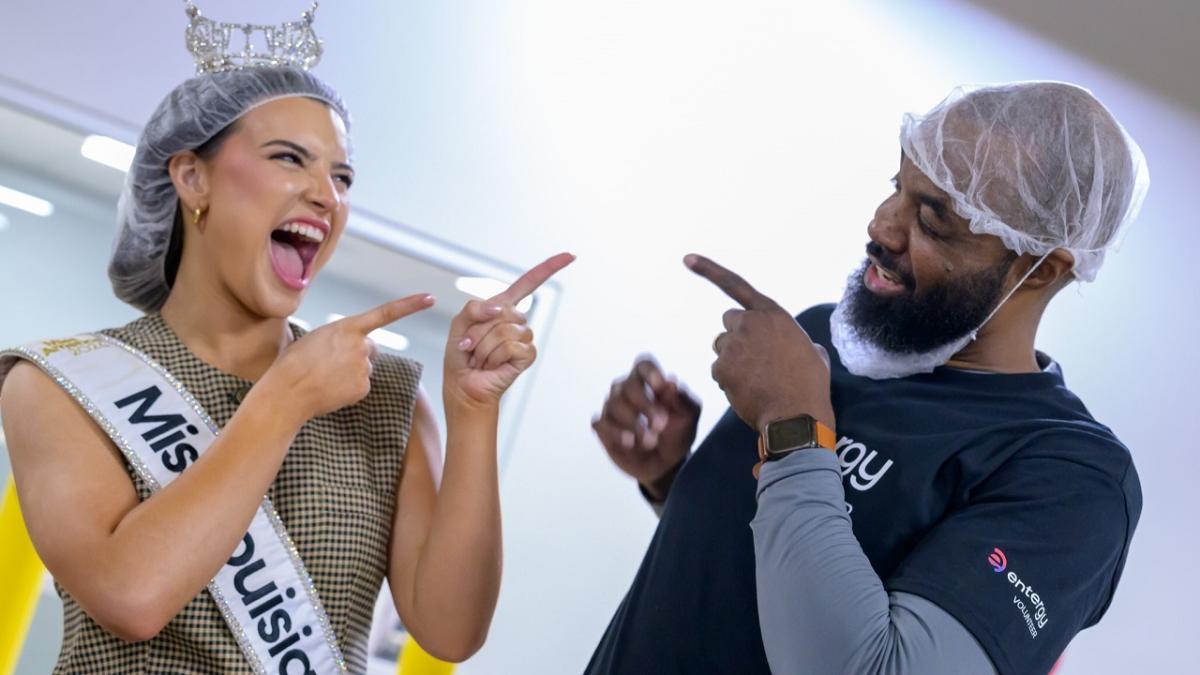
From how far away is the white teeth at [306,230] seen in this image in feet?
5.46

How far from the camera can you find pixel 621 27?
10.3 ft

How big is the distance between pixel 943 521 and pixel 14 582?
6.42 ft

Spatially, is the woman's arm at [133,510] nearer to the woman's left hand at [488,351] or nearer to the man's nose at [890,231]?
the woman's left hand at [488,351]

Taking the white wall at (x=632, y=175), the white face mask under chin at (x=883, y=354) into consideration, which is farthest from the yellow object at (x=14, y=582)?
the white face mask under chin at (x=883, y=354)

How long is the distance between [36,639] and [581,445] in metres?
1.27

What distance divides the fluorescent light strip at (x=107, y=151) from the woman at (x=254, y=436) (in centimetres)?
95

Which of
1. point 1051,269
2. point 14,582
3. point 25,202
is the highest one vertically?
point 1051,269

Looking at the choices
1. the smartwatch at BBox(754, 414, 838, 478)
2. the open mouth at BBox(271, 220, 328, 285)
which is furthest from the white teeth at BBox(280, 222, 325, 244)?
the smartwatch at BBox(754, 414, 838, 478)

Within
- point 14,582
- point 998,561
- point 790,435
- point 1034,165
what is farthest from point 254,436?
point 14,582

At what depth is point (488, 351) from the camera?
5.17ft

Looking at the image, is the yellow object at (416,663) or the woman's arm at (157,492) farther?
the yellow object at (416,663)

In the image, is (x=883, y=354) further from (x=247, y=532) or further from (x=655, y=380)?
(x=247, y=532)

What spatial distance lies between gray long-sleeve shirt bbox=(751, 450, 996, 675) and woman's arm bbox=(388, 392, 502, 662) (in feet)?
1.42

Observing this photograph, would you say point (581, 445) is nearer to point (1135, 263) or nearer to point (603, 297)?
point (603, 297)
